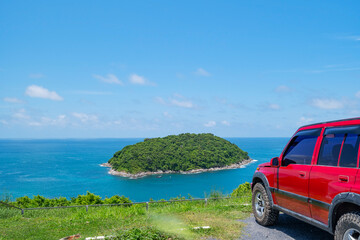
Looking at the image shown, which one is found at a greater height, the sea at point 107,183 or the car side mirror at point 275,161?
the car side mirror at point 275,161

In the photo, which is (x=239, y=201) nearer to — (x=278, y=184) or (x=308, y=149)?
(x=278, y=184)

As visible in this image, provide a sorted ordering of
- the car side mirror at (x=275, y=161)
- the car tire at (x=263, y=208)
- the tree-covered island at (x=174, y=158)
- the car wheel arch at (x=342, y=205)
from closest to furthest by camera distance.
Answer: the car wheel arch at (x=342, y=205) < the car side mirror at (x=275, y=161) < the car tire at (x=263, y=208) < the tree-covered island at (x=174, y=158)

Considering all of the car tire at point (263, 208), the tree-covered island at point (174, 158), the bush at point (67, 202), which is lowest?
the tree-covered island at point (174, 158)

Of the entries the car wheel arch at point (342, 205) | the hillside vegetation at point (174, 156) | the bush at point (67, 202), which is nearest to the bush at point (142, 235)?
the car wheel arch at point (342, 205)

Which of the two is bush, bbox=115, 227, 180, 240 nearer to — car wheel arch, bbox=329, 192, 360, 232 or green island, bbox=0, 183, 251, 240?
green island, bbox=0, 183, 251, 240

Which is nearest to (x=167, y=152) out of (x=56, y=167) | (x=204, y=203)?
(x=56, y=167)

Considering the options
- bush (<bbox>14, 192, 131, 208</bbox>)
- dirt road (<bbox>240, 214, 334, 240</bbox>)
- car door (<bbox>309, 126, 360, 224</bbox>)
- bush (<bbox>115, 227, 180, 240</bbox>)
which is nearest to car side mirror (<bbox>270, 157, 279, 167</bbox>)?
car door (<bbox>309, 126, 360, 224</bbox>)

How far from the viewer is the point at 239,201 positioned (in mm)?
9742

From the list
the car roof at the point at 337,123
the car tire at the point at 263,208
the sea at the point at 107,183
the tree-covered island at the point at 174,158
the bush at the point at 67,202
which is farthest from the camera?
the tree-covered island at the point at 174,158

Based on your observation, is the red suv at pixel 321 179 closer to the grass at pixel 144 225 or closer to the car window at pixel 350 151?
the car window at pixel 350 151

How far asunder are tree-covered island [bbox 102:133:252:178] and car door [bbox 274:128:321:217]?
118 m

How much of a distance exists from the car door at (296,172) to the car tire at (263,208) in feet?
1.41

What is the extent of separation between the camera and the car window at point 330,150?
177 inches

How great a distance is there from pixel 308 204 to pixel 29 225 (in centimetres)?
696
